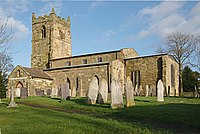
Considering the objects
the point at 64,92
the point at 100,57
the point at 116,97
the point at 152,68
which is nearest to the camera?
the point at 116,97

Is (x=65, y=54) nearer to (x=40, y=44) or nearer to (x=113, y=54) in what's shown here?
(x=40, y=44)

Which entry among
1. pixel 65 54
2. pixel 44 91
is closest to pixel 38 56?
pixel 65 54

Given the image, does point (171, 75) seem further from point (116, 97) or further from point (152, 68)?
point (116, 97)

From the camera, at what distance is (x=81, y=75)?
121 feet

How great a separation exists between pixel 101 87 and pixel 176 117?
8.18 meters

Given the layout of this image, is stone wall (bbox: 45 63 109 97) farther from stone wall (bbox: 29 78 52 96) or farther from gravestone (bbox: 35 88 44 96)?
gravestone (bbox: 35 88 44 96)

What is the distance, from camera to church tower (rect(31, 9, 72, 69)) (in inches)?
1977

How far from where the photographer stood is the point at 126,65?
3831 centimetres

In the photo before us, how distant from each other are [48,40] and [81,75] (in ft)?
56.4

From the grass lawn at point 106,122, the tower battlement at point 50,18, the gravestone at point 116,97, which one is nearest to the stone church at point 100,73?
the tower battlement at point 50,18

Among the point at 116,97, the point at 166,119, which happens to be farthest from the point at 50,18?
the point at 166,119

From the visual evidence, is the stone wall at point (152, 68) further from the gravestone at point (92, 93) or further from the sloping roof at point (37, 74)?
the gravestone at point (92, 93)

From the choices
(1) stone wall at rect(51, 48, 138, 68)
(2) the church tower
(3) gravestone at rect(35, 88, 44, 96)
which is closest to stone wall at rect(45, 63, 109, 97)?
(3) gravestone at rect(35, 88, 44, 96)

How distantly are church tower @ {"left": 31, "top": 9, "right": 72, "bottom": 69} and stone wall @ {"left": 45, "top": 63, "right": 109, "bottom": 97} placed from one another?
11030 millimetres
